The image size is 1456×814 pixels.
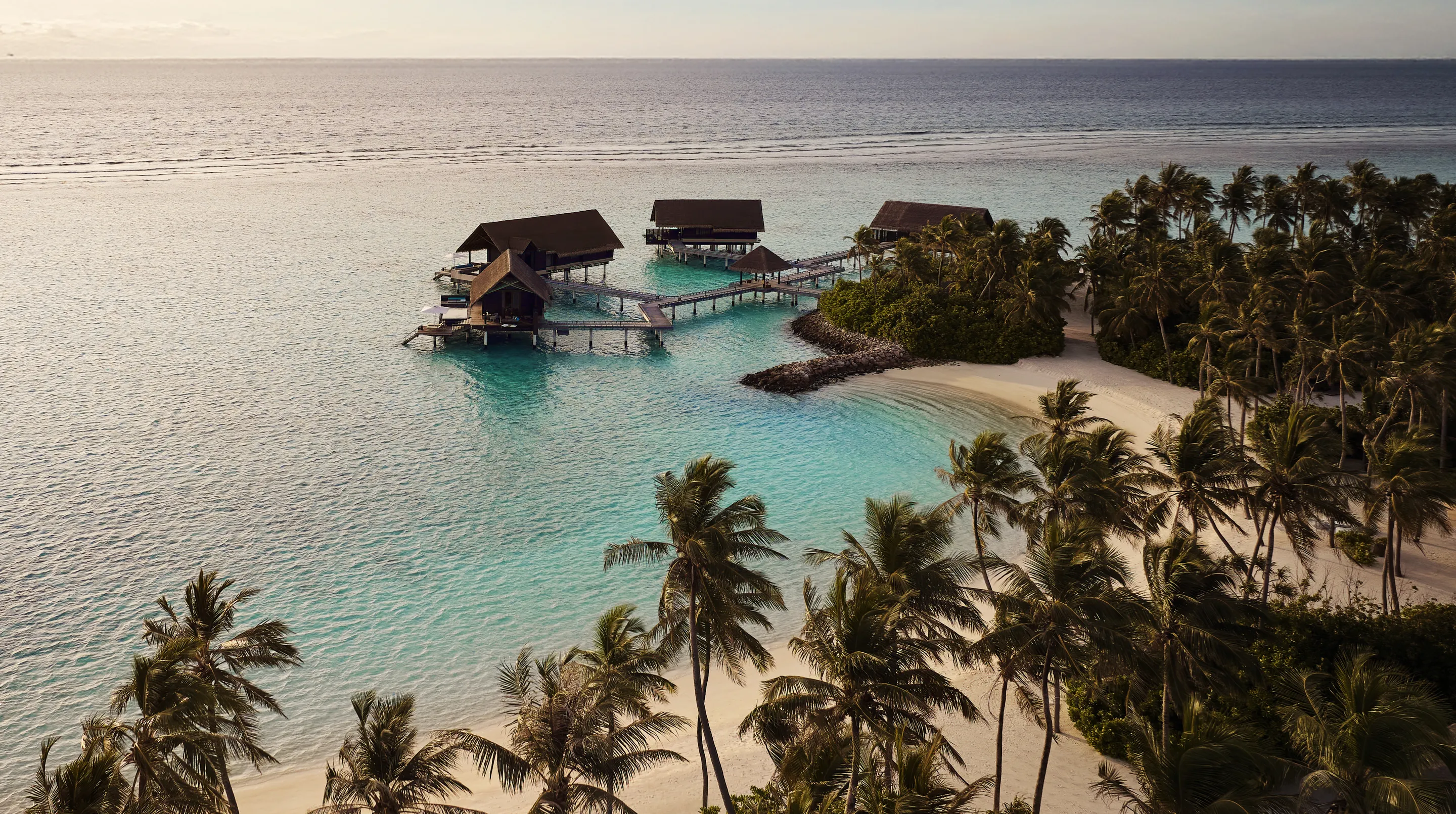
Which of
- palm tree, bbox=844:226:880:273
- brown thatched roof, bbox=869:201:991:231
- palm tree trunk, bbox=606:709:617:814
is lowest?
palm tree trunk, bbox=606:709:617:814

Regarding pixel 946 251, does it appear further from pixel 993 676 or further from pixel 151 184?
pixel 151 184

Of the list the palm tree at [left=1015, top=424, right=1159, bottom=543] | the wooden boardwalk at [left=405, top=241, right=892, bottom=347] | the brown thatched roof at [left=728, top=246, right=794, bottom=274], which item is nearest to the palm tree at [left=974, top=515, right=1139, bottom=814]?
the palm tree at [left=1015, top=424, right=1159, bottom=543]

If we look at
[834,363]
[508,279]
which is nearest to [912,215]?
[834,363]

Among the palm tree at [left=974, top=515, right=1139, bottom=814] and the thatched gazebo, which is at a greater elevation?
the thatched gazebo

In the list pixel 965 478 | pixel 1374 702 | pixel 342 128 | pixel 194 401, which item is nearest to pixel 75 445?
pixel 194 401

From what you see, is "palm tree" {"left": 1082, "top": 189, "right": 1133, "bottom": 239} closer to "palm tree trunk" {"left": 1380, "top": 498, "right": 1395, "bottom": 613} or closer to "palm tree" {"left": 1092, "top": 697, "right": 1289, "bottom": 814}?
"palm tree trunk" {"left": 1380, "top": 498, "right": 1395, "bottom": 613}

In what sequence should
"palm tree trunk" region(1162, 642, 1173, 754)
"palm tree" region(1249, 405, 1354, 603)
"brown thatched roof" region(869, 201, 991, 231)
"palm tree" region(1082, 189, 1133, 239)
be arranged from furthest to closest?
"brown thatched roof" region(869, 201, 991, 231) < "palm tree" region(1082, 189, 1133, 239) < "palm tree" region(1249, 405, 1354, 603) < "palm tree trunk" region(1162, 642, 1173, 754)

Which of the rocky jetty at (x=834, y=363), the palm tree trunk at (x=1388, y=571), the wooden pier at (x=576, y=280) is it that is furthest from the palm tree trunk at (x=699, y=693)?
the wooden pier at (x=576, y=280)

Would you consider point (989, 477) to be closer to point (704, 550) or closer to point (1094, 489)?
point (1094, 489)
